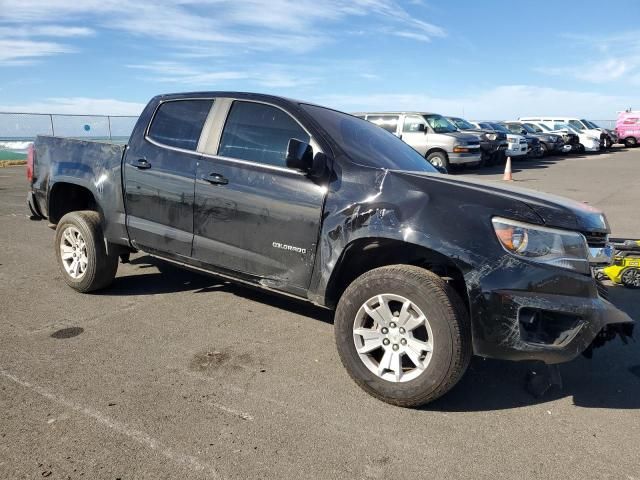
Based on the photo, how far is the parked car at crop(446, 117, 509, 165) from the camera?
765 inches

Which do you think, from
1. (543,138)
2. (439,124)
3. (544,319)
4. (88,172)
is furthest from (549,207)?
(543,138)

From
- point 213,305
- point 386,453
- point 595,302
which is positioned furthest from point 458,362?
point 213,305

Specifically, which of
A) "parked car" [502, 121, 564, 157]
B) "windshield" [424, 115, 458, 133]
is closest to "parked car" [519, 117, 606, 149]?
"parked car" [502, 121, 564, 157]

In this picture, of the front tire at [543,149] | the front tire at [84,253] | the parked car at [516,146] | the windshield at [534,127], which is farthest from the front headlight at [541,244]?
the windshield at [534,127]

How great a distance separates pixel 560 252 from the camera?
280 cm

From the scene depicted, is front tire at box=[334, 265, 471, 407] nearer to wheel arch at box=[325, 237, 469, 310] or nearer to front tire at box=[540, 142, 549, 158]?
wheel arch at box=[325, 237, 469, 310]

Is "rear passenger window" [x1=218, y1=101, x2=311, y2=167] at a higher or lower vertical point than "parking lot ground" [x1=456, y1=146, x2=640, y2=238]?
higher

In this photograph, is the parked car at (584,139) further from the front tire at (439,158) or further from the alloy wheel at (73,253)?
the alloy wheel at (73,253)

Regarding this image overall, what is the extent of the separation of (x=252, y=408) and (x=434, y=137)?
14.9m

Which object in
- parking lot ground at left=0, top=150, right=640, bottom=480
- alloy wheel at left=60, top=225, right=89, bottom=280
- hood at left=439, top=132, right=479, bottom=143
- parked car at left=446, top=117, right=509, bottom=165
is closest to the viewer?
parking lot ground at left=0, top=150, right=640, bottom=480

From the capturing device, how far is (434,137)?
16656mm

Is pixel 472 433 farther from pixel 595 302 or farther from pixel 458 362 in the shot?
pixel 595 302

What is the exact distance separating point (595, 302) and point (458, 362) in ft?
2.62

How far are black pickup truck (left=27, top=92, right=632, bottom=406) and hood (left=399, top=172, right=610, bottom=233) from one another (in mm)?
14
